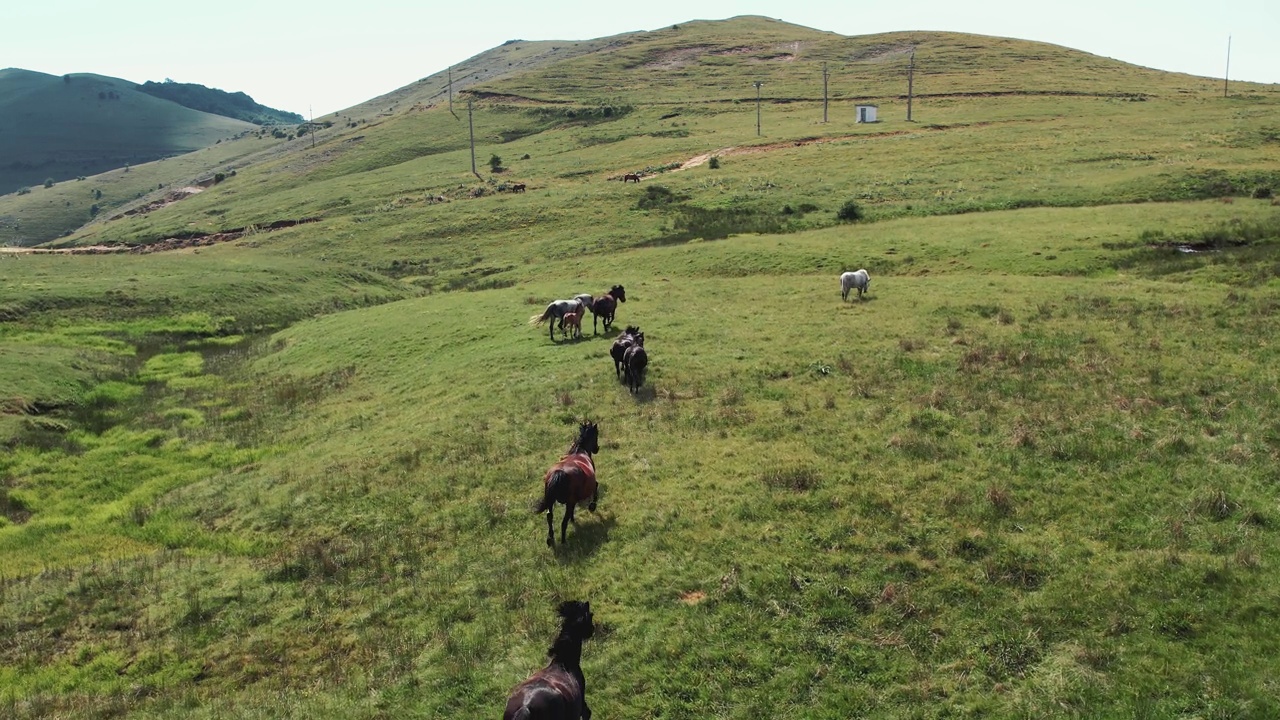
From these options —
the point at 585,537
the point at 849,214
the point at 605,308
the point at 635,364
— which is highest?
the point at 849,214

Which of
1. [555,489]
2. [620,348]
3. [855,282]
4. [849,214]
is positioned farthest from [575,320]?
[849,214]

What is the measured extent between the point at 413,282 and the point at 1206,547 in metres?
53.3

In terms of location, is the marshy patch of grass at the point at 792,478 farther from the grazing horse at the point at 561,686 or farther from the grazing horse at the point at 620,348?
the grazing horse at the point at 620,348

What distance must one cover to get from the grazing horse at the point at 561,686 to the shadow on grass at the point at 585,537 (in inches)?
162

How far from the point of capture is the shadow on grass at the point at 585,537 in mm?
13883

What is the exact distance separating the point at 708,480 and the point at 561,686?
25.5 ft

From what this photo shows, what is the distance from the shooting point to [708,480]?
1603 centimetres

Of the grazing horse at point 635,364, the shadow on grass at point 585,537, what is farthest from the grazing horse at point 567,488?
the grazing horse at point 635,364

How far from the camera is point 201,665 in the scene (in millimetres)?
12289

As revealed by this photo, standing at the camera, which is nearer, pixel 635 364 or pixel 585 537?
pixel 585 537

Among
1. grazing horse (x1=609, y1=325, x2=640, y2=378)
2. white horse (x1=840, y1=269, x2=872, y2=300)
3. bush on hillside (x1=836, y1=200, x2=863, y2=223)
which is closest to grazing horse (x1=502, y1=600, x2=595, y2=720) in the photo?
grazing horse (x1=609, y1=325, x2=640, y2=378)

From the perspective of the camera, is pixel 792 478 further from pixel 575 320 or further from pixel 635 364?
pixel 575 320

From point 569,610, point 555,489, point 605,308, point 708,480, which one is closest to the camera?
point 569,610

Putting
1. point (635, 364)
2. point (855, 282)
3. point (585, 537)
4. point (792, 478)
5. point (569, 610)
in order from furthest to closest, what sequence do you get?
point (855, 282) < point (635, 364) < point (792, 478) < point (585, 537) < point (569, 610)
